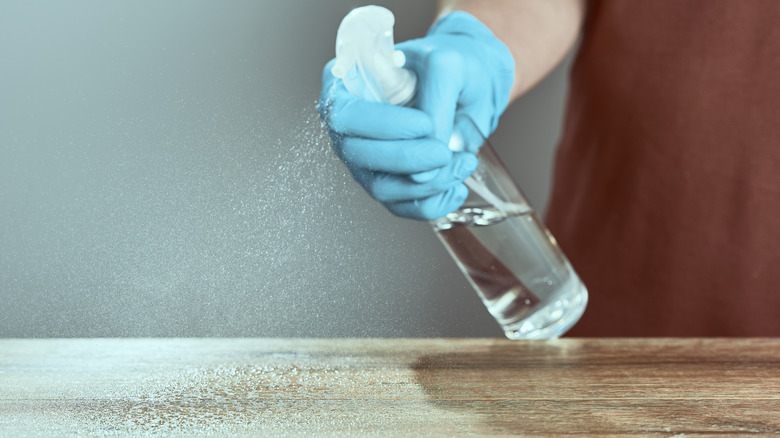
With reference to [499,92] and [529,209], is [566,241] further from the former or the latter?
[529,209]

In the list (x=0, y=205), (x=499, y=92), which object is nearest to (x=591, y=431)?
(x=0, y=205)

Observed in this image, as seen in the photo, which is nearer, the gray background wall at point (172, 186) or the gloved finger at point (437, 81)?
the gray background wall at point (172, 186)

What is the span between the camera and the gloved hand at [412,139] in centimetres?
43

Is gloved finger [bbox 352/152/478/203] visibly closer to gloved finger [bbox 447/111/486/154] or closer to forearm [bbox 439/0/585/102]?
gloved finger [bbox 447/111/486/154]

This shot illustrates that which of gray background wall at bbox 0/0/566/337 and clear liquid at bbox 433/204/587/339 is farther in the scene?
clear liquid at bbox 433/204/587/339

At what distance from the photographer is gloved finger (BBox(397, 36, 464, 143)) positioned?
0.47 meters

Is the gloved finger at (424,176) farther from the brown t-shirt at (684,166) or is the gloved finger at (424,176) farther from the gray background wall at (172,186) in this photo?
the brown t-shirt at (684,166)

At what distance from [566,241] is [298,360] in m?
0.61

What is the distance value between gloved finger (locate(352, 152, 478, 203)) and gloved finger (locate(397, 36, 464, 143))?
0.03 meters

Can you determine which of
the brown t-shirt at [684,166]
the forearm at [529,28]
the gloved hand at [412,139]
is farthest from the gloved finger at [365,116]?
the brown t-shirt at [684,166]

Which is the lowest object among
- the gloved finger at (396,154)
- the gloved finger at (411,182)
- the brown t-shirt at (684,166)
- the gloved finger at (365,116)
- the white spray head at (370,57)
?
the brown t-shirt at (684,166)

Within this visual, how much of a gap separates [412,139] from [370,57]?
0.11 m

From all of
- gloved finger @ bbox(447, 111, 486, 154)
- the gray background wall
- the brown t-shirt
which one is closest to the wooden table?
the gray background wall

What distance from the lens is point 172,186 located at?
1.07 ft
